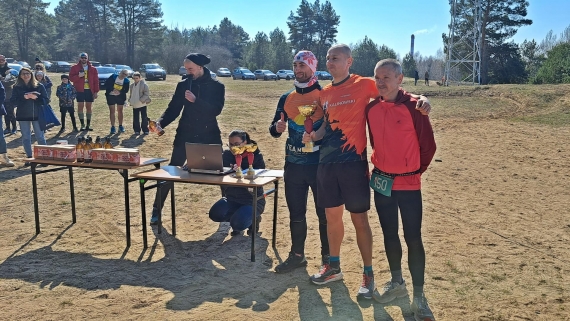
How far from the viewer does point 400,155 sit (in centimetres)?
374

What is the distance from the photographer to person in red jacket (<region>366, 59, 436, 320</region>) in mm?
3703

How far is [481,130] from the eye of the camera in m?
15.1

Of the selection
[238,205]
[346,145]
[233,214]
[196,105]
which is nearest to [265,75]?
[196,105]

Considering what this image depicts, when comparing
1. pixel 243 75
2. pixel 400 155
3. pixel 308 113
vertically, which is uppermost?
pixel 243 75

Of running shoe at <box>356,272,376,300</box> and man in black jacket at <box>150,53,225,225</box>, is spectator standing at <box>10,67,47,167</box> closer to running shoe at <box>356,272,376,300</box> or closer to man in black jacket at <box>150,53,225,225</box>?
man in black jacket at <box>150,53,225,225</box>

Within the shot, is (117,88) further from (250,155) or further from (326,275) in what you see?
(326,275)

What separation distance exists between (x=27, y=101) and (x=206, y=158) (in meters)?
5.73

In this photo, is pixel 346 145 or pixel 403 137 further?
pixel 346 145

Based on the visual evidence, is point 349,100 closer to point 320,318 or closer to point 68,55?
point 320,318

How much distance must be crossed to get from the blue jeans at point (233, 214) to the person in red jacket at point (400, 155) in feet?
6.74

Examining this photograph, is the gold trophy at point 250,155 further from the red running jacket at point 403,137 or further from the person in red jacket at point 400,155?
the red running jacket at point 403,137

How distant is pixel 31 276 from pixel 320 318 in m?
2.70

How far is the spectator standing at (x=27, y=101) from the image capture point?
923 cm

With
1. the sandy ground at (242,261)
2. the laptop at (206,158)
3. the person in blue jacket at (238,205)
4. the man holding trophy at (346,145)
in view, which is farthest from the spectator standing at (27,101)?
the man holding trophy at (346,145)
